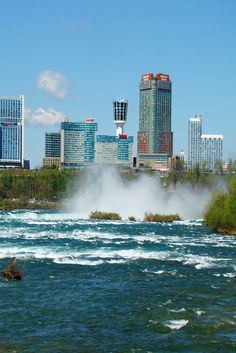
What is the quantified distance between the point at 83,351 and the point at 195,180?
411 ft

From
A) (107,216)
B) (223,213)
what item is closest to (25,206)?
(107,216)

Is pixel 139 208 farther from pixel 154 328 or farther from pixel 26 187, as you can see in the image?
pixel 154 328

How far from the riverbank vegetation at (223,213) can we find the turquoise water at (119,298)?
13.0 meters

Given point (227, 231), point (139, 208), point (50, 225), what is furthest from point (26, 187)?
point (227, 231)

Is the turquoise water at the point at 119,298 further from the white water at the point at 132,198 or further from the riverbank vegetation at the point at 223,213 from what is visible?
the white water at the point at 132,198

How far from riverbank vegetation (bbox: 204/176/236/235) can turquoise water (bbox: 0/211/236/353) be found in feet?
42.7

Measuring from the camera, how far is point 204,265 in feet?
142

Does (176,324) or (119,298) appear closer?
(176,324)

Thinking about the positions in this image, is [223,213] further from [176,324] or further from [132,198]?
[132,198]

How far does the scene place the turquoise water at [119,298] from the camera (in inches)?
993

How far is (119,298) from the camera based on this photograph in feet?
107

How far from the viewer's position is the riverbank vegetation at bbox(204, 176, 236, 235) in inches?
2776

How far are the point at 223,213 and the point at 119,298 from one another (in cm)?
4131

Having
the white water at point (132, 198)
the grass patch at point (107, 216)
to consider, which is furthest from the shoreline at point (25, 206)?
the grass patch at point (107, 216)
